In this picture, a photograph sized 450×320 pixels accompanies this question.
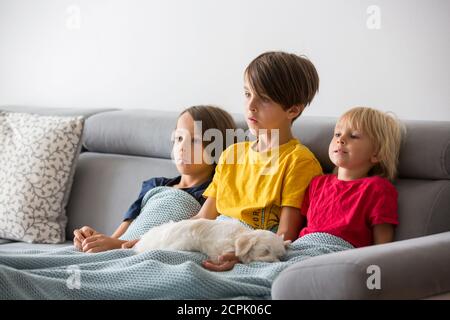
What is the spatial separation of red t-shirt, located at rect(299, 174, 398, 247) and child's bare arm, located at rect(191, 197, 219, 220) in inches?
12.8

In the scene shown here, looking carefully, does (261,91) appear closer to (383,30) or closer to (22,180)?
(383,30)

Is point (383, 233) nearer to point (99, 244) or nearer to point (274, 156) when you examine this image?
point (274, 156)

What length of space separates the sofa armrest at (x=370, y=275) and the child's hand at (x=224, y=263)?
36 centimetres

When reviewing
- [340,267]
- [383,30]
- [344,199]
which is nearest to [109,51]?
[383,30]

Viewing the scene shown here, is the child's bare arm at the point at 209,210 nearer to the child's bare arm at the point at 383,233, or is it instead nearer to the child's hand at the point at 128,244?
the child's hand at the point at 128,244

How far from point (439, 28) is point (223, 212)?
34.6 inches

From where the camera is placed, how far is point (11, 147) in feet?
10.1

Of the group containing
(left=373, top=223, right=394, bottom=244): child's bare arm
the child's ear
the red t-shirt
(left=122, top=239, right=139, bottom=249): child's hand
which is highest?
the child's ear

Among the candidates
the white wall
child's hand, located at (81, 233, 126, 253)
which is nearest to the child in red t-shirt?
the white wall

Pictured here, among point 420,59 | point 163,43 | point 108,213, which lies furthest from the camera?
point 163,43

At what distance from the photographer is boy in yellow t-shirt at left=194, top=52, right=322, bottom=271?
7.72 ft

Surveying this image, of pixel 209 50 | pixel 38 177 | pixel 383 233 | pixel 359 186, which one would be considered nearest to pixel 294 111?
pixel 359 186

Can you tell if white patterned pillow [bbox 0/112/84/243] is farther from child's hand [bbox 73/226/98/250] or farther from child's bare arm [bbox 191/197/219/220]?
child's bare arm [bbox 191/197/219/220]

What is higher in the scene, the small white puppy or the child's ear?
the child's ear
